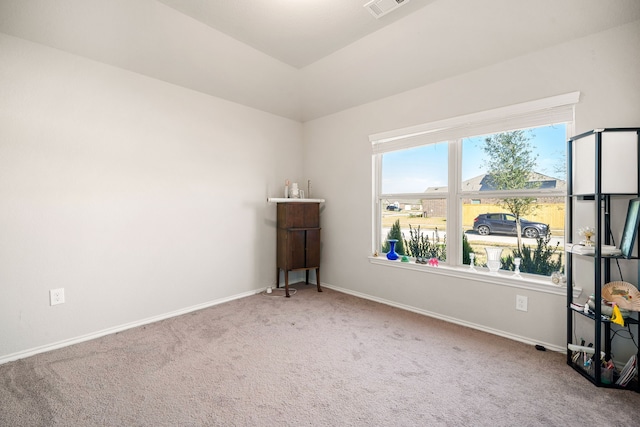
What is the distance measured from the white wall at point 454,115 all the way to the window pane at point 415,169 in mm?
251

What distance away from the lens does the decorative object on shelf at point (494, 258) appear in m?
2.61

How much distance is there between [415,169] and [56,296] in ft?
11.7

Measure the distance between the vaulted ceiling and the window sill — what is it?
6.22 ft

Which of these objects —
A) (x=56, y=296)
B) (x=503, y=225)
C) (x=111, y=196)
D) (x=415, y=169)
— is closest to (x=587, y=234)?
(x=503, y=225)

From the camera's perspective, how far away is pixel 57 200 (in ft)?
7.51

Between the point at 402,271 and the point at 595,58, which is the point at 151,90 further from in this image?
the point at 595,58

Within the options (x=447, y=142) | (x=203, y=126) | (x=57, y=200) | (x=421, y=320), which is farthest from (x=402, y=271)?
A: (x=57, y=200)

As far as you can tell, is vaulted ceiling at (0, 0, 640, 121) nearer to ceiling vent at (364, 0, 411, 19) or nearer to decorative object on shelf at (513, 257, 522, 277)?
ceiling vent at (364, 0, 411, 19)

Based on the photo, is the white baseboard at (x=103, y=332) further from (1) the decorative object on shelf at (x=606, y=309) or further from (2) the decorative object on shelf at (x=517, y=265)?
(1) the decorative object on shelf at (x=606, y=309)

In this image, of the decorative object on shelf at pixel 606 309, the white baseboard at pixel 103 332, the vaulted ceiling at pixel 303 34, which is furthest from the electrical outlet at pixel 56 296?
the decorative object on shelf at pixel 606 309

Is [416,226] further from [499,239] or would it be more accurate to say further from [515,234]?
[515,234]

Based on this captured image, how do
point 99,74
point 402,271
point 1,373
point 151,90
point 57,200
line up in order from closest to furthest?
point 1,373 < point 57,200 < point 99,74 < point 151,90 < point 402,271

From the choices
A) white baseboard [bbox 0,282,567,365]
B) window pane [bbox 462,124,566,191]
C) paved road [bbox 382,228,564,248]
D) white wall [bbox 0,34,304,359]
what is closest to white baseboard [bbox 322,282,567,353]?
white baseboard [bbox 0,282,567,365]

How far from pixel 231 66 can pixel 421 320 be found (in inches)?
127
